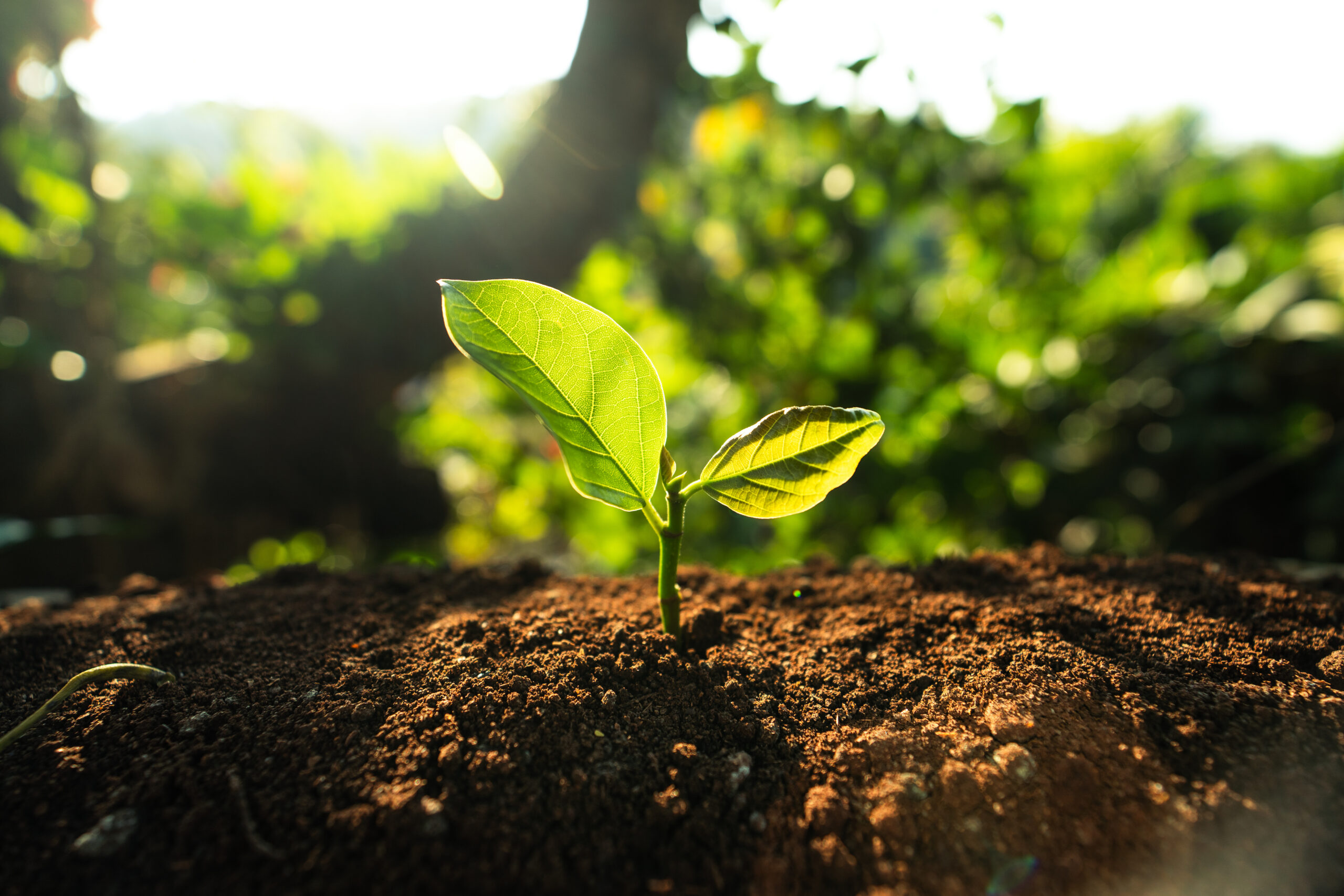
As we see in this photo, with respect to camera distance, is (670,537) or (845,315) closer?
(670,537)

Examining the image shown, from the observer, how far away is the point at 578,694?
0.60 m

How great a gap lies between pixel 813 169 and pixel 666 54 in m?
0.60

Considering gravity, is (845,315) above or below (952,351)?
above

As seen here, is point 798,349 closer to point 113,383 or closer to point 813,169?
point 813,169

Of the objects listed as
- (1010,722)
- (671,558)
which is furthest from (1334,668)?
Result: (671,558)

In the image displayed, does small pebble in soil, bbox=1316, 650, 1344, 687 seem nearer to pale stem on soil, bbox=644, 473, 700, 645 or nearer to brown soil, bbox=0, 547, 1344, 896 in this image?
brown soil, bbox=0, 547, 1344, 896

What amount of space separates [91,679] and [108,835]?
9.2 inches

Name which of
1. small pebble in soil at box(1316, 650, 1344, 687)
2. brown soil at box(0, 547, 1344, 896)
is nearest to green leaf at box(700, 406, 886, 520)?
brown soil at box(0, 547, 1344, 896)

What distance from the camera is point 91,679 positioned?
0.61 metres

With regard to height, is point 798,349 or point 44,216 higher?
point 44,216

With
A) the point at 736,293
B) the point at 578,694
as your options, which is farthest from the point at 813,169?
the point at 578,694

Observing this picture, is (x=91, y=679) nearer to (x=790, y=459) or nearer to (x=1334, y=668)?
(x=790, y=459)

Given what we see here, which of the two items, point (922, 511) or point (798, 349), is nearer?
point (798, 349)

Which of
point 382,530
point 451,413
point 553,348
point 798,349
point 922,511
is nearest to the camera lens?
point 553,348
